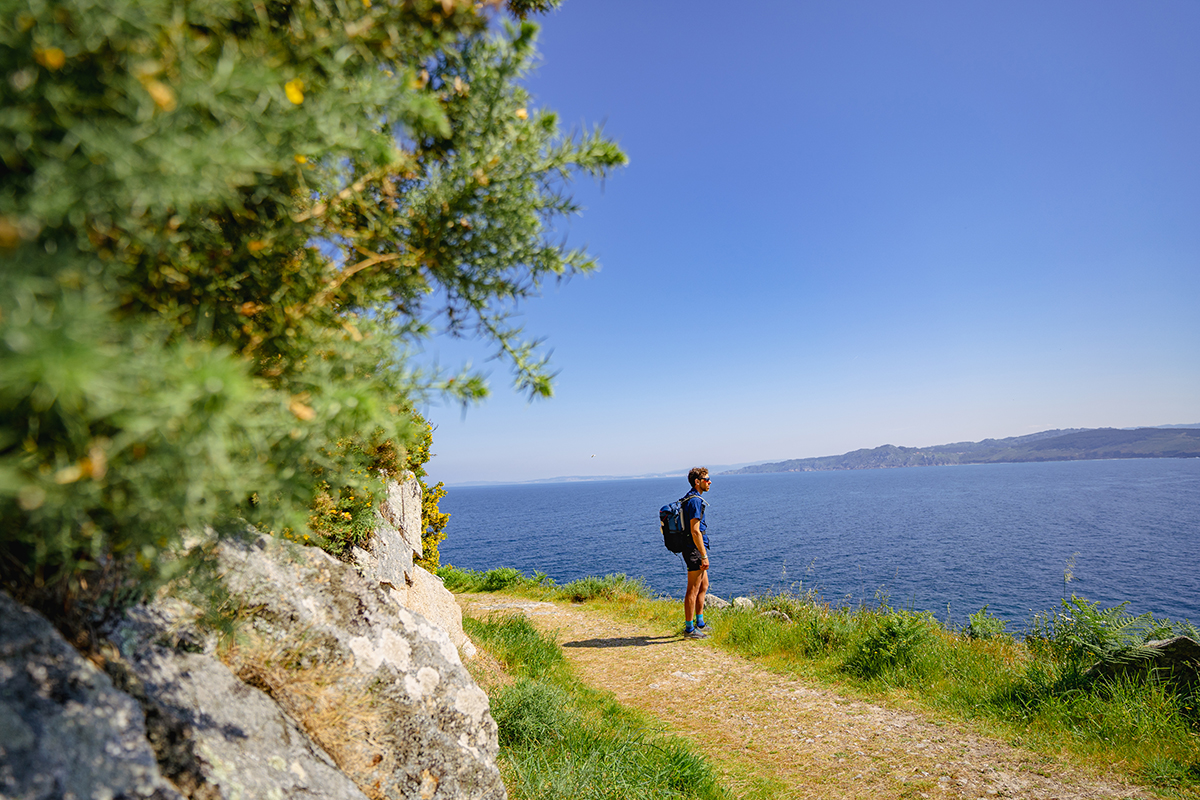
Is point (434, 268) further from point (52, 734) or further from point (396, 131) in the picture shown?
point (52, 734)

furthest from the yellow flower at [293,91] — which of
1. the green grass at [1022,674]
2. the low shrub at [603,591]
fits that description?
the low shrub at [603,591]

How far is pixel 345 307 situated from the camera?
6.07ft

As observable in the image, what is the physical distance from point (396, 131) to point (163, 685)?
2.37 meters

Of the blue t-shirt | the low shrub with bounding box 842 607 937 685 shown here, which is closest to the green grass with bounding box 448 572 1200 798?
the low shrub with bounding box 842 607 937 685

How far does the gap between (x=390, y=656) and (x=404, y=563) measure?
10.6ft

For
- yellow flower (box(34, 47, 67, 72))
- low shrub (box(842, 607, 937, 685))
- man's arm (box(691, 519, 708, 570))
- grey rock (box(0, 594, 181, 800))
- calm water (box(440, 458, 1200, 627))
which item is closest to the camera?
yellow flower (box(34, 47, 67, 72))

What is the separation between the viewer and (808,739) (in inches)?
257

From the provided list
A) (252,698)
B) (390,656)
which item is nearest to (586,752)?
(390,656)

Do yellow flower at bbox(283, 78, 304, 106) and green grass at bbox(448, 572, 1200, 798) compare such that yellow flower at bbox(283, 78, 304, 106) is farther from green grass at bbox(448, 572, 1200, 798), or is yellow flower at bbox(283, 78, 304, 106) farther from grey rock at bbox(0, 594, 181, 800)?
green grass at bbox(448, 572, 1200, 798)

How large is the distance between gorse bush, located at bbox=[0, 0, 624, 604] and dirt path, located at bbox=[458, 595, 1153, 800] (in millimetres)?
5831

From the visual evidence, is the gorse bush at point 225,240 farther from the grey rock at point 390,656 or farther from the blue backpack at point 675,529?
the blue backpack at point 675,529

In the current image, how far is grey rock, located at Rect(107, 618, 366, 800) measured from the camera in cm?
199

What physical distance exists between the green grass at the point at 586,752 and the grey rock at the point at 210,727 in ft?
7.22

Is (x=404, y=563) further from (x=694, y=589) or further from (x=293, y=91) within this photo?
(x=293, y=91)
